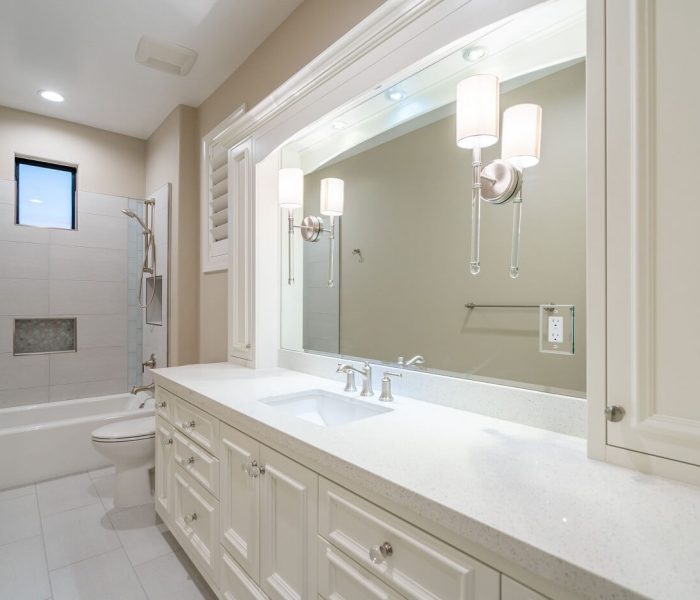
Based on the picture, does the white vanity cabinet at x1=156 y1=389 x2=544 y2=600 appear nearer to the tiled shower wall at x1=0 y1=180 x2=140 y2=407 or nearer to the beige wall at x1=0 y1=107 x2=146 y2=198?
the tiled shower wall at x1=0 y1=180 x2=140 y2=407

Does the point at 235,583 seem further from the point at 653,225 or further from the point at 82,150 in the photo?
the point at 82,150

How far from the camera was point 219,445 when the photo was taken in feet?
4.92

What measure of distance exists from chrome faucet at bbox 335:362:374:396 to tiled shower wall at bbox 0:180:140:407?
2.81 metres

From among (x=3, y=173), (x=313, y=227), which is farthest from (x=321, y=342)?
(x=3, y=173)

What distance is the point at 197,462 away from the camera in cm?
167

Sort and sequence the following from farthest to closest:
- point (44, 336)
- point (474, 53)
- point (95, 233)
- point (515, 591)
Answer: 1. point (95, 233)
2. point (44, 336)
3. point (474, 53)
4. point (515, 591)

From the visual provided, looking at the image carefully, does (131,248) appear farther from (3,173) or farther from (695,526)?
(695,526)

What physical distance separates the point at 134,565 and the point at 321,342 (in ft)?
4.40

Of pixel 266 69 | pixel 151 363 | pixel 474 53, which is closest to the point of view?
pixel 474 53

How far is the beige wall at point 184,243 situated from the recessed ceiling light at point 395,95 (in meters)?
1.90

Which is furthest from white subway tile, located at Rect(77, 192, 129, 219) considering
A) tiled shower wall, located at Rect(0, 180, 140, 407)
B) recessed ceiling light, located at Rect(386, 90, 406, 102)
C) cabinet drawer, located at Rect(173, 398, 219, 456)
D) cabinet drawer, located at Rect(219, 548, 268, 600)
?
cabinet drawer, located at Rect(219, 548, 268, 600)

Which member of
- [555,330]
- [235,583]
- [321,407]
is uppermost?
[555,330]

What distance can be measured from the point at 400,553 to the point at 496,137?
3.69 ft

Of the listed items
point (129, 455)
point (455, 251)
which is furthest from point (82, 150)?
point (455, 251)
